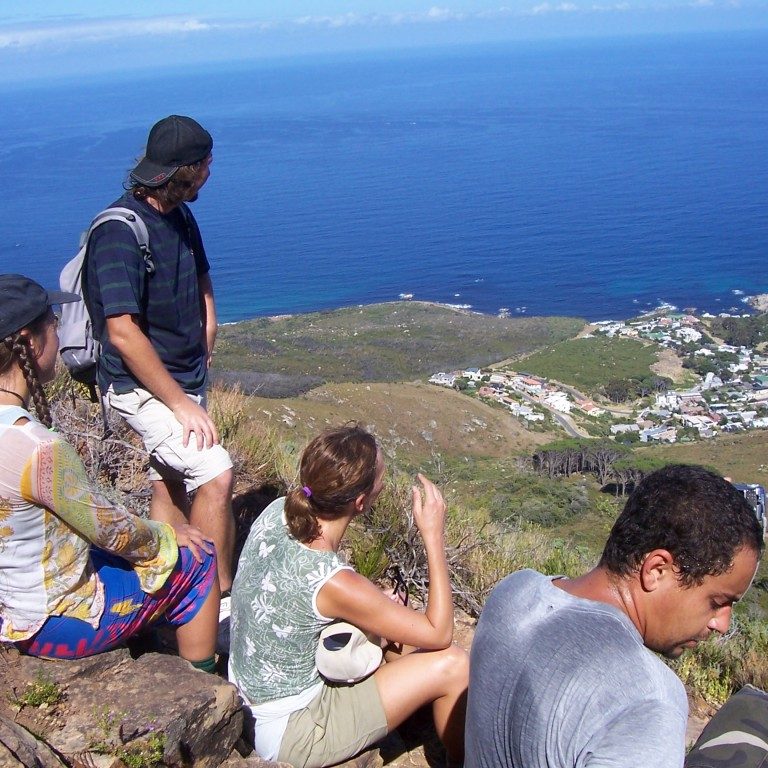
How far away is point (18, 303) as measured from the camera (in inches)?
81.6

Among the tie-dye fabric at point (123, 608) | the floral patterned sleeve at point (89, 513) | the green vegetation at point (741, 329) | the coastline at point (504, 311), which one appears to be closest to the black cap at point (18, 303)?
the floral patterned sleeve at point (89, 513)

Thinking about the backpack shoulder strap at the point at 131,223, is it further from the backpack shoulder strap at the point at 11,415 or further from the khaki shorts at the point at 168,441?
the backpack shoulder strap at the point at 11,415

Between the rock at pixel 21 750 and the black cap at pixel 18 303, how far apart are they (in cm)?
92

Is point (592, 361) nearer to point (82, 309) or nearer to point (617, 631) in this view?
point (82, 309)

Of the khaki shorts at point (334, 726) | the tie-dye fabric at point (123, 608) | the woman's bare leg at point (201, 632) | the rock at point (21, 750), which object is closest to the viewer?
the rock at point (21, 750)

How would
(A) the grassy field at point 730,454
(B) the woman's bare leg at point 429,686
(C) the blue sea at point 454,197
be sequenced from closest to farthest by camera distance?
(B) the woman's bare leg at point 429,686 < (A) the grassy field at point 730,454 < (C) the blue sea at point 454,197

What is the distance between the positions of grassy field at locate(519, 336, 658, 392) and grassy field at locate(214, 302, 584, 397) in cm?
199

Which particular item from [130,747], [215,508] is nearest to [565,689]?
[130,747]

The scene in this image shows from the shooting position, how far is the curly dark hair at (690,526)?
1588 millimetres

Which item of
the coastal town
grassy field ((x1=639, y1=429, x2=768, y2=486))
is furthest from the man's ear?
the coastal town

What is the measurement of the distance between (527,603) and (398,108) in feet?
500

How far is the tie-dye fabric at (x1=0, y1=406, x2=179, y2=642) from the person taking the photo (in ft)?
6.46

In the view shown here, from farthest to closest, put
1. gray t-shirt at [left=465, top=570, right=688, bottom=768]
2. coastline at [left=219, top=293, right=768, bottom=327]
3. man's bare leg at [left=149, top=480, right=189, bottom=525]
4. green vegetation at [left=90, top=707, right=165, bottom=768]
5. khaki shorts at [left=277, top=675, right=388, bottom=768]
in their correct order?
1. coastline at [left=219, top=293, right=768, bottom=327]
2. man's bare leg at [left=149, top=480, right=189, bottom=525]
3. khaki shorts at [left=277, top=675, right=388, bottom=768]
4. green vegetation at [left=90, top=707, right=165, bottom=768]
5. gray t-shirt at [left=465, top=570, right=688, bottom=768]

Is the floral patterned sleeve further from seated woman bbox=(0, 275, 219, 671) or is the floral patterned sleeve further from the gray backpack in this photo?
the gray backpack
